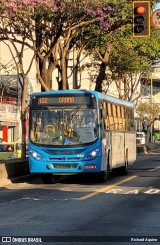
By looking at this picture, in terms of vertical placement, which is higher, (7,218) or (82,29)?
(82,29)

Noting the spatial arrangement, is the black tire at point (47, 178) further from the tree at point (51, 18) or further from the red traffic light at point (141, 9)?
the red traffic light at point (141, 9)

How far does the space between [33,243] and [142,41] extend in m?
25.0

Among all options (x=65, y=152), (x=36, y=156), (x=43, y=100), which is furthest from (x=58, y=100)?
(x=36, y=156)

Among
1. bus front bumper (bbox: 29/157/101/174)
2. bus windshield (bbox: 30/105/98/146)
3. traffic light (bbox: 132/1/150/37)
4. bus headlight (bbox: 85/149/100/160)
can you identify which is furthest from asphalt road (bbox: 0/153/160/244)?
traffic light (bbox: 132/1/150/37)

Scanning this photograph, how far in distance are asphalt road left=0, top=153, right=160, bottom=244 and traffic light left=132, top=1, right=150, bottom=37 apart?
5.26 meters

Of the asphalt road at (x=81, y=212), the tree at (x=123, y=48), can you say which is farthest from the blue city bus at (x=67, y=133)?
the tree at (x=123, y=48)

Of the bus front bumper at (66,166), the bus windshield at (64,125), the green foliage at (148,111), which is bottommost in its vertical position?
the bus front bumper at (66,166)

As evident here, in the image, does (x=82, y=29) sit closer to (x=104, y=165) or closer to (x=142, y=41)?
(x=142, y=41)

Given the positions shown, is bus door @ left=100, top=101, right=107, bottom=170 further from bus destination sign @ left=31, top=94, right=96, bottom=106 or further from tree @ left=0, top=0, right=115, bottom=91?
tree @ left=0, top=0, right=115, bottom=91

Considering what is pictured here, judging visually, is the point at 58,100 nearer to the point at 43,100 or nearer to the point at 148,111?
the point at 43,100

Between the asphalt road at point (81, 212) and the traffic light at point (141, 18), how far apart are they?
526cm

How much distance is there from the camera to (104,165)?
20.0 m

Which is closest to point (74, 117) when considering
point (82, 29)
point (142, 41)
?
point (82, 29)

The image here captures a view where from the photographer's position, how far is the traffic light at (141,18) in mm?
19391
